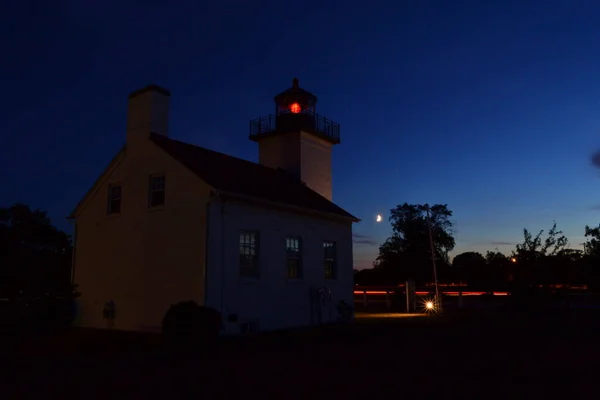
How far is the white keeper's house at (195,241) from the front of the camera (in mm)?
15703

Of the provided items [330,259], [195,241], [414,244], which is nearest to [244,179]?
[195,241]

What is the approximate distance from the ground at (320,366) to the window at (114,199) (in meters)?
4.57

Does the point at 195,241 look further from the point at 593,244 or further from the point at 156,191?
the point at 593,244

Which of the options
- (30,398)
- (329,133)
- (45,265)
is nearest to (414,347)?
(30,398)

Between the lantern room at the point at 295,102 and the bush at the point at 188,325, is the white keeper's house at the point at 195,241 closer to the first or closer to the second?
the bush at the point at 188,325

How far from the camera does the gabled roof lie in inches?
651

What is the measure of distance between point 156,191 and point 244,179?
3100 mm

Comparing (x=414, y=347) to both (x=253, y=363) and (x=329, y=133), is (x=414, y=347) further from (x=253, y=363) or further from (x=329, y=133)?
(x=329, y=133)

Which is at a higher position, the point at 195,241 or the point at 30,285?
the point at 195,241

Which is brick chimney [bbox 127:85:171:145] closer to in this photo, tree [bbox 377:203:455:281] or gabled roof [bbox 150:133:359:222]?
gabled roof [bbox 150:133:359:222]

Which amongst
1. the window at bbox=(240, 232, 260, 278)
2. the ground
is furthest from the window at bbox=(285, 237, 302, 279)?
the ground

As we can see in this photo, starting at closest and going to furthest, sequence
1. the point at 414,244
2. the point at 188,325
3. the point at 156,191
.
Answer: the point at 188,325
the point at 156,191
the point at 414,244

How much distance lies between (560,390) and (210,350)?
24.7 feet

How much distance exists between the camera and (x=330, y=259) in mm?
20953
